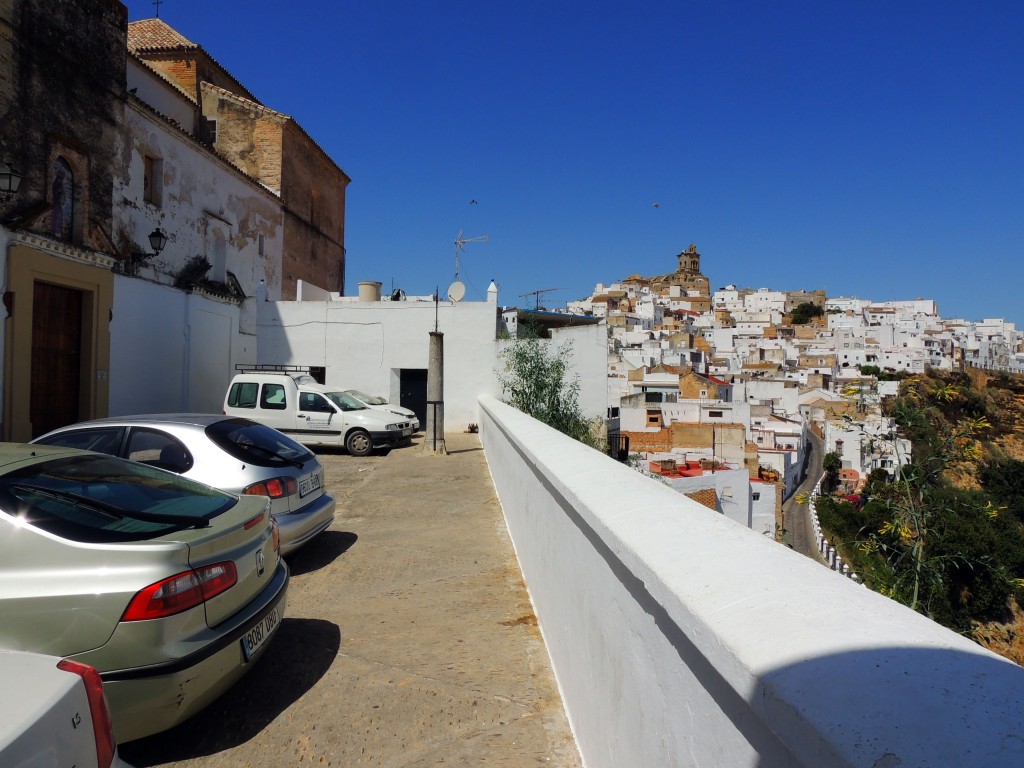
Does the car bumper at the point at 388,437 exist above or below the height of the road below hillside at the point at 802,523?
above

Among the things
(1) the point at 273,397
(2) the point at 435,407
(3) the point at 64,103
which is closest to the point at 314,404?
(1) the point at 273,397

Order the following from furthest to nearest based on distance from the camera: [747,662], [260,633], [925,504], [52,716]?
[925,504], [260,633], [52,716], [747,662]

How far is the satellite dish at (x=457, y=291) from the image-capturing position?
2034 centimetres

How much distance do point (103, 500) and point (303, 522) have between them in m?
2.53

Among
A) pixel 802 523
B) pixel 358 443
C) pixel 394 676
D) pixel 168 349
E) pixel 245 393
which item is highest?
pixel 168 349

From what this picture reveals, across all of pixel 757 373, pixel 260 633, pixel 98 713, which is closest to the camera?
pixel 98 713

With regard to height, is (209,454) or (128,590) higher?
(209,454)

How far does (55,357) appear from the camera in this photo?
46.5ft

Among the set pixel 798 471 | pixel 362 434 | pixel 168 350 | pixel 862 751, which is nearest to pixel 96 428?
pixel 862 751

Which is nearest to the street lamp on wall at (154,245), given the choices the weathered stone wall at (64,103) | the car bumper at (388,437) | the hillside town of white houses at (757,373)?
the weathered stone wall at (64,103)

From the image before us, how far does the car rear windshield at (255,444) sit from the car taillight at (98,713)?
12.0 feet

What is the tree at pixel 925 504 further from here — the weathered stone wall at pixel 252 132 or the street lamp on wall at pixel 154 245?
the weathered stone wall at pixel 252 132

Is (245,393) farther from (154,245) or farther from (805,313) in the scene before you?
(805,313)

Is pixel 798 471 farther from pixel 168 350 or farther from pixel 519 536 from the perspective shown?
pixel 519 536
